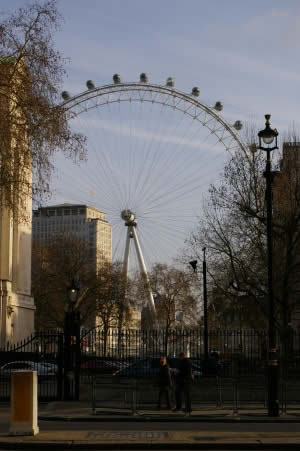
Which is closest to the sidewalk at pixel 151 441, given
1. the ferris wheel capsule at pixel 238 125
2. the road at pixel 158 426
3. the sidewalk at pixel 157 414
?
the road at pixel 158 426

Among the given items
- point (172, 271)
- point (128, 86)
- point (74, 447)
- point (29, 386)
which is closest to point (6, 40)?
point (29, 386)

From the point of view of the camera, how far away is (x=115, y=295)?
102 meters

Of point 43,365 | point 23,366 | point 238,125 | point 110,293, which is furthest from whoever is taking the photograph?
point 110,293

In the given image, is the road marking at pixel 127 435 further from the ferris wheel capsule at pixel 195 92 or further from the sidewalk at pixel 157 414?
the ferris wheel capsule at pixel 195 92

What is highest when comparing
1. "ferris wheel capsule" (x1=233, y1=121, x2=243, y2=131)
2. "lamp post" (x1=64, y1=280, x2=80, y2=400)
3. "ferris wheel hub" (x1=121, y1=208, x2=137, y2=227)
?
"ferris wheel capsule" (x1=233, y1=121, x2=243, y2=131)

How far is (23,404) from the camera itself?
20.8m

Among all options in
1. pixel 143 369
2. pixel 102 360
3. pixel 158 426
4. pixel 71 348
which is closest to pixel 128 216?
pixel 102 360

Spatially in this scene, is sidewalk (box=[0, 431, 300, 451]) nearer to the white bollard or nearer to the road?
the white bollard

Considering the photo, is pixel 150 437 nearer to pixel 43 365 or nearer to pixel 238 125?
pixel 43 365

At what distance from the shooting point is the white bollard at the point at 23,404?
2084 cm

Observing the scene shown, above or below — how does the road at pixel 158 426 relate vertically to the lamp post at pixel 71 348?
below

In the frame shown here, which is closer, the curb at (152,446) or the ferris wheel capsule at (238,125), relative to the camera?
the curb at (152,446)

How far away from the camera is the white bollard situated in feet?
68.4

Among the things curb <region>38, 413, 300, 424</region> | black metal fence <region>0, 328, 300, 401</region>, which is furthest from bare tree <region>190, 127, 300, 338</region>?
curb <region>38, 413, 300, 424</region>
